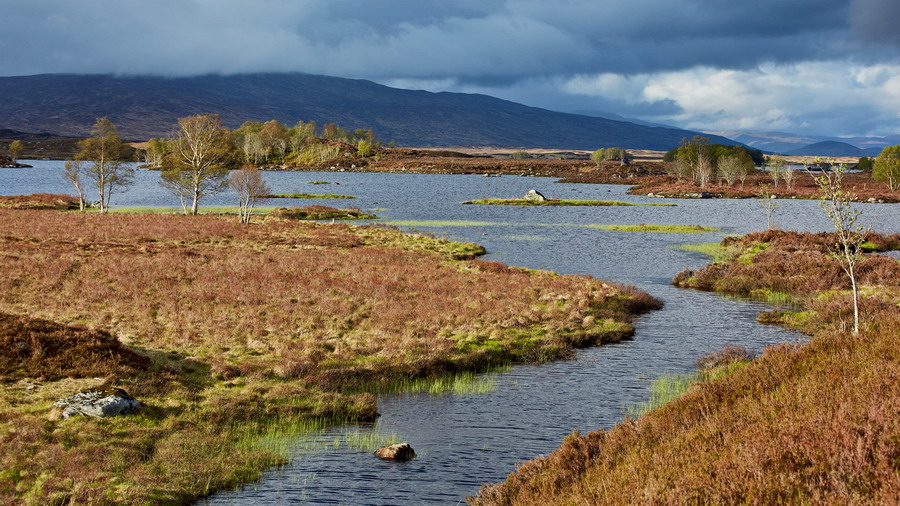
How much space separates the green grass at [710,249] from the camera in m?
54.3

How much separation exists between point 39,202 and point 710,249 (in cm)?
7751

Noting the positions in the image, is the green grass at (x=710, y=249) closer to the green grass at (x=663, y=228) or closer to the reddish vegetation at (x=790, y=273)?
the reddish vegetation at (x=790, y=273)

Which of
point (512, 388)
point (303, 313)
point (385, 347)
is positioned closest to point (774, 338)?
point (512, 388)

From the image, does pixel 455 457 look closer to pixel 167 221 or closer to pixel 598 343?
pixel 598 343

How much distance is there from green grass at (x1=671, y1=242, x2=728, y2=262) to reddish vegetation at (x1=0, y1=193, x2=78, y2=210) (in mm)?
72548

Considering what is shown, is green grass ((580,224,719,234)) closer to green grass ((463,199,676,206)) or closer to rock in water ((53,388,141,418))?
green grass ((463,199,676,206))

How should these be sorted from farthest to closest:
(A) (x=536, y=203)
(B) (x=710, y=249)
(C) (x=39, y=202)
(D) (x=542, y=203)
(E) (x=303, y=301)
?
(D) (x=542, y=203), (A) (x=536, y=203), (C) (x=39, y=202), (B) (x=710, y=249), (E) (x=303, y=301)

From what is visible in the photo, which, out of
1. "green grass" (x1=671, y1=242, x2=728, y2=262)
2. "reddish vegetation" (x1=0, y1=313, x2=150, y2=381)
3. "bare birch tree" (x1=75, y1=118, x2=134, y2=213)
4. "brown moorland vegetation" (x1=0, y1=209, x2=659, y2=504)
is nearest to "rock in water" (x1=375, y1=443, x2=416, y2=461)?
"brown moorland vegetation" (x1=0, y1=209, x2=659, y2=504)

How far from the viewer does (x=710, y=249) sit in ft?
194

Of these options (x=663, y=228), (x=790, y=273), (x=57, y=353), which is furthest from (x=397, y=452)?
(x=663, y=228)

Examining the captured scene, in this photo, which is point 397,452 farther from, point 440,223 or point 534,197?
point 534,197

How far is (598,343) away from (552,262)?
22.5 metres

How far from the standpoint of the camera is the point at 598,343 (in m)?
27.4

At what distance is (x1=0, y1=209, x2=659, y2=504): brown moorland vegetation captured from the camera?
46.7 feet
